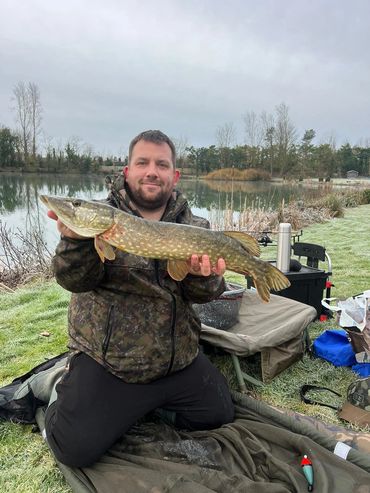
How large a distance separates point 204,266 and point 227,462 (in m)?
0.89

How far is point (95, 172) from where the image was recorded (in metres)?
34.2

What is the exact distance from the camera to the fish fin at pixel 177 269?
1.88 meters

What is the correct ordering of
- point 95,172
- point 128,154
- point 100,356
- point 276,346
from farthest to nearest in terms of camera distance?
point 95,172 → point 276,346 → point 128,154 → point 100,356

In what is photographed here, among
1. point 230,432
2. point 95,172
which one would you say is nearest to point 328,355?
point 230,432

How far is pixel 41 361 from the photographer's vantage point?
299cm

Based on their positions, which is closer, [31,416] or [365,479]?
[365,479]

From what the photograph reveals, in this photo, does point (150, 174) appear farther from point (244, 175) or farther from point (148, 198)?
point (244, 175)

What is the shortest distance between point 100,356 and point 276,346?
118 cm

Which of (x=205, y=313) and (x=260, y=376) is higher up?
(x=205, y=313)

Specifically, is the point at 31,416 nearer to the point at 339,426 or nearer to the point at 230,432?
the point at 230,432

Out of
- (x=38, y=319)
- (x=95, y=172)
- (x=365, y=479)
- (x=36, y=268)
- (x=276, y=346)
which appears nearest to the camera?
(x=365, y=479)

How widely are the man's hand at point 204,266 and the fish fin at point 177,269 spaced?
0.05 m

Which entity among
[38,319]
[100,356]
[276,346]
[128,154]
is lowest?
[38,319]

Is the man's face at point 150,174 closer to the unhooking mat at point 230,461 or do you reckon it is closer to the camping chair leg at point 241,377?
the camping chair leg at point 241,377
